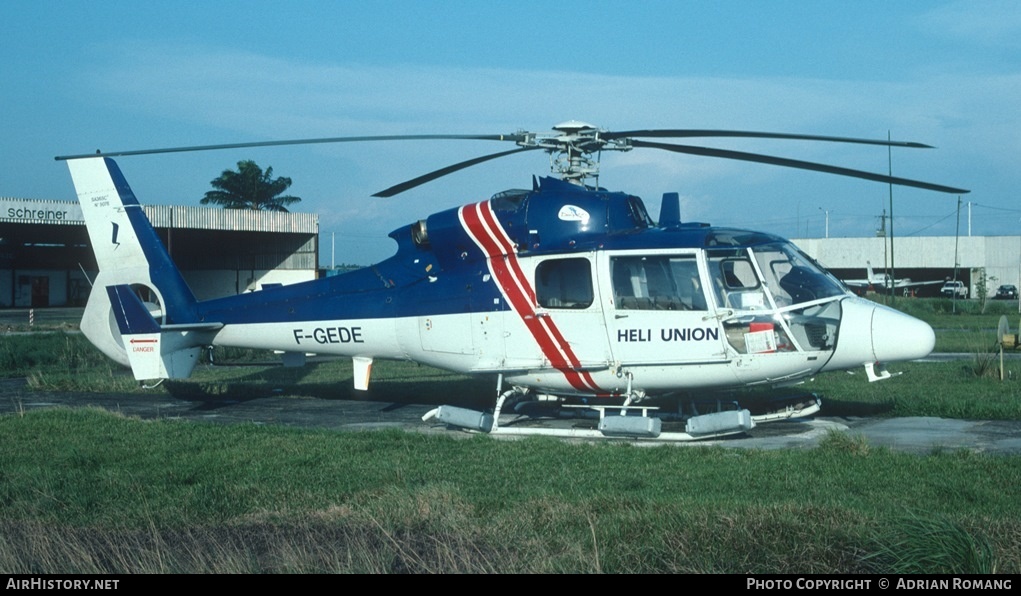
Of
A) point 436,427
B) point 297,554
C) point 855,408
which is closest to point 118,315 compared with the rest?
point 436,427

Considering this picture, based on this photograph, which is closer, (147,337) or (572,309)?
(572,309)

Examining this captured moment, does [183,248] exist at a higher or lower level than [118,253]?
higher

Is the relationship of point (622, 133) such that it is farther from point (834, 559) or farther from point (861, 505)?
point (834, 559)

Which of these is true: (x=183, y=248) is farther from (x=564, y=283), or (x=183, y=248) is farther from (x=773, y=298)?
(x=773, y=298)

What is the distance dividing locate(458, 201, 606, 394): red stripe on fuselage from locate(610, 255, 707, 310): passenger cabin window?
1.01 m

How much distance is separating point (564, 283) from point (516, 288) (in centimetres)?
67

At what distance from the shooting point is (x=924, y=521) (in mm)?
5855

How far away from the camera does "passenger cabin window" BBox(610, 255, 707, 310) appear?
39.8 feet

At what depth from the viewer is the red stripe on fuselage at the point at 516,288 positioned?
12.8 metres

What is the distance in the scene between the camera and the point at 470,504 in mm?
7801

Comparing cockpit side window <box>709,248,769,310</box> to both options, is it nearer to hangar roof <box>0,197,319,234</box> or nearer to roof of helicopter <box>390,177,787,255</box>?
roof of helicopter <box>390,177,787,255</box>

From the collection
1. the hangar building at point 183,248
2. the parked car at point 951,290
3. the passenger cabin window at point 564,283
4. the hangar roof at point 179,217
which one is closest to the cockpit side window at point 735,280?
the passenger cabin window at point 564,283

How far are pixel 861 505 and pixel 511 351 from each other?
20.6 ft

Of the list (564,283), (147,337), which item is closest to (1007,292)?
(564,283)
